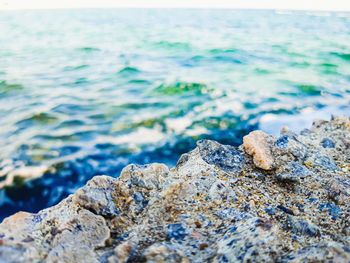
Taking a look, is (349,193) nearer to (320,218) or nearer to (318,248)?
(320,218)

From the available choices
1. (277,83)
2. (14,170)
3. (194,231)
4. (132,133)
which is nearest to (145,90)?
(132,133)

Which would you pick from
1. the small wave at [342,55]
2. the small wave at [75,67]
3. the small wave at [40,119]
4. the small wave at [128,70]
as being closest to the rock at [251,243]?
the small wave at [40,119]

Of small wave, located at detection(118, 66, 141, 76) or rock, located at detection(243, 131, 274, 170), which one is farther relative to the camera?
small wave, located at detection(118, 66, 141, 76)

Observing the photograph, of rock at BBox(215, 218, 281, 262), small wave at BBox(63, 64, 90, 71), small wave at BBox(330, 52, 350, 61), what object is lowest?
small wave at BBox(330, 52, 350, 61)

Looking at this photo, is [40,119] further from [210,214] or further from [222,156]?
[210,214]

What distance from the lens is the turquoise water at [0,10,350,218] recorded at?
14.8 feet

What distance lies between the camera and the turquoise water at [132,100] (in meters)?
4.51

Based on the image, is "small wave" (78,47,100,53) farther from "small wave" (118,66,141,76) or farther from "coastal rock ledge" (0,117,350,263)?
"coastal rock ledge" (0,117,350,263)

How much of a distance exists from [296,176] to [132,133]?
3.20 m

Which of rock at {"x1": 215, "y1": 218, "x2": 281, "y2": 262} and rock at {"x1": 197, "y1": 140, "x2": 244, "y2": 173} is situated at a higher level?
rock at {"x1": 215, "y1": 218, "x2": 281, "y2": 262}

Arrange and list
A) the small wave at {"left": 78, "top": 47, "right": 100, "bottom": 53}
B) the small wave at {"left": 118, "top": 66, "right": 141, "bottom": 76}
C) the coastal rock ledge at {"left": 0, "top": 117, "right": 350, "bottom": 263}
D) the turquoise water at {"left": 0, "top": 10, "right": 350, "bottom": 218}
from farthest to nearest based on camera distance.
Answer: the small wave at {"left": 78, "top": 47, "right": 100, "bottom": 53} → the small wave at {"left": 118, "top": 66, "right": 141, "bottom": 76} → the turquoise water at {"left": 0, "top": 10, "right": 350, "bottom": 218} → the coastal rock ledge at {"left": 0, "top": 117, "right": 350, "bottom": 263}

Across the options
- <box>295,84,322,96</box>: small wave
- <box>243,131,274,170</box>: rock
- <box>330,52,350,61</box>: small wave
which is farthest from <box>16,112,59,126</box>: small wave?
<box>330,52,350,61</box>: small wave

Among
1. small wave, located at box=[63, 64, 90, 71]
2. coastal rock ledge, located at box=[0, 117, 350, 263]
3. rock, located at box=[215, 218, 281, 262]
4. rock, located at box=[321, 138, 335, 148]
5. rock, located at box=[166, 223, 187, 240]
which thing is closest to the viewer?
rock, located at box=[215, 218, 281, 262]

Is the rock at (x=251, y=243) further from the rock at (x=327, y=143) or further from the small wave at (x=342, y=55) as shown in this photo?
the small wave at (x=342, y=55)
